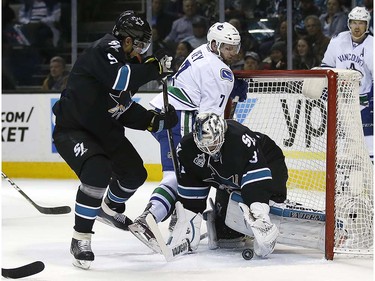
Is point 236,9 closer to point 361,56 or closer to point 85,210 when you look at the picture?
point 361,56

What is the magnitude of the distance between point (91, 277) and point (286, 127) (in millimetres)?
1525

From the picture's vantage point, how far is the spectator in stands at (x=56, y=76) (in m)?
7.89

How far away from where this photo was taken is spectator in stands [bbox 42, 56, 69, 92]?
7891mm

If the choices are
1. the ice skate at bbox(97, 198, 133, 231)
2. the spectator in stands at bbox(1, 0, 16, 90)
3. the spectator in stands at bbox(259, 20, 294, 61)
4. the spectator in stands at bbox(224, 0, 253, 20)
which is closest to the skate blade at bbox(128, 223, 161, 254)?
the ice skate at bbox(97, 198, 133, 231)

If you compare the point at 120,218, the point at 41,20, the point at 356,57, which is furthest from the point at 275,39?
the point at 120,218

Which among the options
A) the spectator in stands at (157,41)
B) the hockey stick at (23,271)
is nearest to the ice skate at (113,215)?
the hockey stick at (23,271)

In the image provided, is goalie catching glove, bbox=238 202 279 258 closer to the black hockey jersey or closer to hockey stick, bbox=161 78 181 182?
hockey stick, bbox=161 78 181 182

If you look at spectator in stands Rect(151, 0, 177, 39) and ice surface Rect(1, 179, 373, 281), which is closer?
ice surface Rect(1, 179, 373, 281)

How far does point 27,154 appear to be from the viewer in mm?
7582

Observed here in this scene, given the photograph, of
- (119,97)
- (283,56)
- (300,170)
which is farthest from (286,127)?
(283,56)

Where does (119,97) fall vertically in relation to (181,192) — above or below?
above

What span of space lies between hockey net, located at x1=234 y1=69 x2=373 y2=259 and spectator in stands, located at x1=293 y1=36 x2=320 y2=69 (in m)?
2.50

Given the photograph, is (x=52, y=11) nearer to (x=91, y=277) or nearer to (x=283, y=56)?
(x=283, y=56)

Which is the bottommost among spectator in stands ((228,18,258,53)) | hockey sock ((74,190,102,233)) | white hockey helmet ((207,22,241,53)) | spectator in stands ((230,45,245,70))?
hockey sock ((74,190,102,233))
